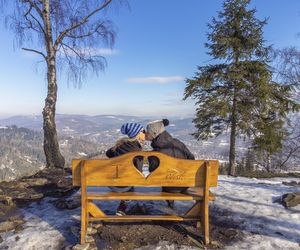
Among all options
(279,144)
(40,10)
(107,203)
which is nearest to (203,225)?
(107,203)

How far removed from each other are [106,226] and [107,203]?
132 cm

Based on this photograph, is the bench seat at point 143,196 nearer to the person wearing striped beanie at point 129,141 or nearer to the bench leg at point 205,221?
the bench leg at point 205,221

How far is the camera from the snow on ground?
15.6 ft

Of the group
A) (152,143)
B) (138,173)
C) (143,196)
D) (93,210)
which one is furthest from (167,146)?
(93,210)

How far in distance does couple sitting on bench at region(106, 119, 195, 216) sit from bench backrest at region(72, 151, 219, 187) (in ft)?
1.48

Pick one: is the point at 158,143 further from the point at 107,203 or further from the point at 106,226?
the point at 107,203

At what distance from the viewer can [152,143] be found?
211 inches

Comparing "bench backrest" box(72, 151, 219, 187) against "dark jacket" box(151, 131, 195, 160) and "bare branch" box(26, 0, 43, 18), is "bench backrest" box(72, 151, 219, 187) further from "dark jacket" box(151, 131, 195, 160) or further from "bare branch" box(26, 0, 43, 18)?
"bare branch" box(26, 0, 43, 18)

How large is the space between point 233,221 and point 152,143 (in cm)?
190

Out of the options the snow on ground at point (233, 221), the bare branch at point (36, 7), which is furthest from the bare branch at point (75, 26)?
the snow on ground at point (233, 221)

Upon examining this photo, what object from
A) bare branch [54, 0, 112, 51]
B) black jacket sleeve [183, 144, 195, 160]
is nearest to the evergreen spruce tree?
bare branch [54, 0, 112, 51]

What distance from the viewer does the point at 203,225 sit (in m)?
4.86

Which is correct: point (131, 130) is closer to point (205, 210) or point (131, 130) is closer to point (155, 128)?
point (155, 128)

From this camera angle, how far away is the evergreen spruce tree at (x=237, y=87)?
1675cm
